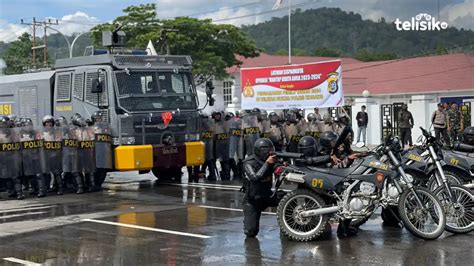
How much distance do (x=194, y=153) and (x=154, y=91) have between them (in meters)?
1.70

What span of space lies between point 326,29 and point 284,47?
271 inches

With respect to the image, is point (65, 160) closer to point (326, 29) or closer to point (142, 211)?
point (142, 211)

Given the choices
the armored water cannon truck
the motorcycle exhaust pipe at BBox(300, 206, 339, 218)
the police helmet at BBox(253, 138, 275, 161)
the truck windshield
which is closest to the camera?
the motorcycle exhaust pipe at BBox(300, 206, 339, 218)

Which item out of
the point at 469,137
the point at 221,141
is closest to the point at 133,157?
the point at 221,141

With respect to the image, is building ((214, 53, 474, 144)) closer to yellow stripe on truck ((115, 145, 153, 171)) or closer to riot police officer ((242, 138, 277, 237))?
yellow stripe on truck ((115, 145, 153, 171))

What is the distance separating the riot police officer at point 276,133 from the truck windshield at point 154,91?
2.29 metres

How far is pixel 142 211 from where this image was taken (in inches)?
473

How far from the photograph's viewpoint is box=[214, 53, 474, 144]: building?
3011 cm

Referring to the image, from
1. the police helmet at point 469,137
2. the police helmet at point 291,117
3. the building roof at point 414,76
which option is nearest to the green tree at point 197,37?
the building roof at point 414,76

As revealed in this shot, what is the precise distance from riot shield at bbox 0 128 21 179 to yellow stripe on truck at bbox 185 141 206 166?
3700 millimetres

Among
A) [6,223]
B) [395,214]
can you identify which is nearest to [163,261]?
[395,214]

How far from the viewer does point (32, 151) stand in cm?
1454

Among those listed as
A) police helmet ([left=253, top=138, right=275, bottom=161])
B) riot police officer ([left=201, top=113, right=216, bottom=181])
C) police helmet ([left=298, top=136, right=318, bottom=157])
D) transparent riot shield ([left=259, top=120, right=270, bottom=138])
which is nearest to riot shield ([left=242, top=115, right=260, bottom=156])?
transparent riot shield ([left=259, top=120, right=270, bottom=138])

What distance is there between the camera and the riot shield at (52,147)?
48.4 ft
